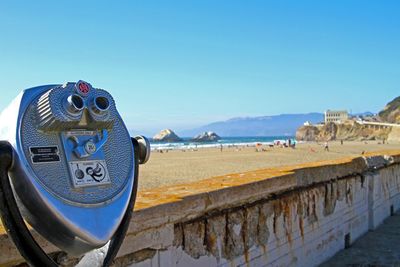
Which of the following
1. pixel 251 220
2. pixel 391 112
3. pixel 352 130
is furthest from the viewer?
pixel 391 112

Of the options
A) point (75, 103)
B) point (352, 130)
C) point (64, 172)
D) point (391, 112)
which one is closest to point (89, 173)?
point (64, 172)

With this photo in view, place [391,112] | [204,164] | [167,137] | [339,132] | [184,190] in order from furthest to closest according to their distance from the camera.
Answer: [167,137] < [391,112] < [339,132] < [204,164] < [184,190]

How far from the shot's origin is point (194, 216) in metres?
3.21

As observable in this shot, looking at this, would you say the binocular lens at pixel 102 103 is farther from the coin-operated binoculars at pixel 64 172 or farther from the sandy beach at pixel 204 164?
the sandy beach at pixel 204 164

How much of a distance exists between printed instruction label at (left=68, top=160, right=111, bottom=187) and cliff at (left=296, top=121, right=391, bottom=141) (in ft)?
350

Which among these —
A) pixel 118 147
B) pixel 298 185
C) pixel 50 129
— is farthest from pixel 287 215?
pixel 50 129

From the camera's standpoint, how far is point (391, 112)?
12038 centimetres

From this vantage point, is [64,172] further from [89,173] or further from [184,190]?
[184,190]

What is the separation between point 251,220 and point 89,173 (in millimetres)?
2350

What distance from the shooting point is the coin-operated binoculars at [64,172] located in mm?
1563

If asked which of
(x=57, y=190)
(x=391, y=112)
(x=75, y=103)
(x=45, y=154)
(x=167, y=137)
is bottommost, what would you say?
(x=57, y=190)

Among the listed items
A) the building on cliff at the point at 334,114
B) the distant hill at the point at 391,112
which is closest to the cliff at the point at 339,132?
the distant hill at the point at 391,112

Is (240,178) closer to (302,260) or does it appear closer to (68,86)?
(302,260)

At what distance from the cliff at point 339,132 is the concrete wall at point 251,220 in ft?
335
